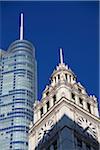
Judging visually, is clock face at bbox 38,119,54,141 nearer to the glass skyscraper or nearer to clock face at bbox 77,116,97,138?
clock face at bbox 77,116,97,138

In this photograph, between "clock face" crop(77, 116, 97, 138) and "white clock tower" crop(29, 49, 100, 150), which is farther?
"clock face" crop(77, 116, 97, 138)

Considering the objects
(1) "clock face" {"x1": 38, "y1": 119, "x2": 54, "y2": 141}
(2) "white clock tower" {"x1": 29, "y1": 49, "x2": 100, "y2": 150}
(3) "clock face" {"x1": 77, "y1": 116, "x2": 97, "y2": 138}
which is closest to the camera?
(2) "white clock tower" {"x1": 29, "y1": 49, "x2": 100, "y2": 150}

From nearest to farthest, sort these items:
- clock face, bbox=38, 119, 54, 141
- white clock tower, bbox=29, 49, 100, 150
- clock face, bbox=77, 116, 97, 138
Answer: white clock tower, bbox=29, 49, 100, 150, clock face, bbox=77, 116, 97, 138, clock face, bbox=38, 119, 54, 141

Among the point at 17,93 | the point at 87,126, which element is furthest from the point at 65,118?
the point at 17,93

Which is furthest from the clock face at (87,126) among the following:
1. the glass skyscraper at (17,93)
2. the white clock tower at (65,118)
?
the glass skyscraper at (17,93)

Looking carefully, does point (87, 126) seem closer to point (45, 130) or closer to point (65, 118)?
point (65, 118)

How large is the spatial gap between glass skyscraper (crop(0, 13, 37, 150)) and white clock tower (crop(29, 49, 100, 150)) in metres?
77.6

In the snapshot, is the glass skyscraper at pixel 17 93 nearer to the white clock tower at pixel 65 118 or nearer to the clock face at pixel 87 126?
the white clock tower at pixel 65 118

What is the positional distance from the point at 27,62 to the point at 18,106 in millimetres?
30045

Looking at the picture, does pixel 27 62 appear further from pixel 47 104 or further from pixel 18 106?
pixel 47 104

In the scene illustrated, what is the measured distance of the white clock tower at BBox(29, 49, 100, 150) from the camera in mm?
60188

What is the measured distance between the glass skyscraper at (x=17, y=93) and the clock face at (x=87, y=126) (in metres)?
84.3

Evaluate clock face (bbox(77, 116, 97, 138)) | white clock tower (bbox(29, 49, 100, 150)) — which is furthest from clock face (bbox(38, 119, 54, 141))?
clock face (bbox(77, 116, 97, 138))

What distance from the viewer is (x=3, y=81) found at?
184125 millimetres
